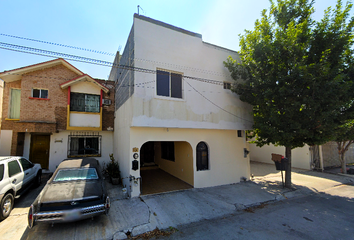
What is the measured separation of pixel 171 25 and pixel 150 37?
4.50ft

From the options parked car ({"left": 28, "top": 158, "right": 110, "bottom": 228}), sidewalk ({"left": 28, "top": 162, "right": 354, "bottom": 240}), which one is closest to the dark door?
sidewalk ({"left": 28, "top": 162, "right": 354, "bottom": 240})

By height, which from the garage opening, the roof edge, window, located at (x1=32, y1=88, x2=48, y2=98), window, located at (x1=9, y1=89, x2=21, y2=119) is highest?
the roof edge

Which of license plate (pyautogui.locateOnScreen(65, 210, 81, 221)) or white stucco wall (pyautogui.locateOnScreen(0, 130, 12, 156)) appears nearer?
license plate (pyautogui.locateOnScreen(65, 210, 81, 221))

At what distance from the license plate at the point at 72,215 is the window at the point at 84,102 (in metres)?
8.06

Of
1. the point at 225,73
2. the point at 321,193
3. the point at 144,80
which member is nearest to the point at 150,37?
the point at 144,80

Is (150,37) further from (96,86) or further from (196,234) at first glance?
(196,234)

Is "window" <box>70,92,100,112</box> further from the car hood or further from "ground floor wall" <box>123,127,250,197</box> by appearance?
the car hood

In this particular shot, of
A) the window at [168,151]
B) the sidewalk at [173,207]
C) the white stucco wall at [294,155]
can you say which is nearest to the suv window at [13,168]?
the sidewalk at [173,207]

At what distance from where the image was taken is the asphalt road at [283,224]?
14.5 ft

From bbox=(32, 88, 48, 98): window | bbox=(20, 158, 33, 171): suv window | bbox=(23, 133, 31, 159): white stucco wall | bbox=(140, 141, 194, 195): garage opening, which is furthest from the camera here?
bbox=(23, 133, 31, 159): white stucco wall

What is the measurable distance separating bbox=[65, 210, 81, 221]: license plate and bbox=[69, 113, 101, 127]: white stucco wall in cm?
754

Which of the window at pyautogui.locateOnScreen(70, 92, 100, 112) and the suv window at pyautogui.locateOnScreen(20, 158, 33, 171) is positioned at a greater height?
the window at pyautogui.locateOnScreen(70, 92, 100, 112)

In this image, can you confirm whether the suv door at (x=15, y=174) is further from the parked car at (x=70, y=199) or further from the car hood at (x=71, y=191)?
the car hood at (x=71, y=191)

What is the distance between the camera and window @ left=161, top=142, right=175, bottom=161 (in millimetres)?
10375
